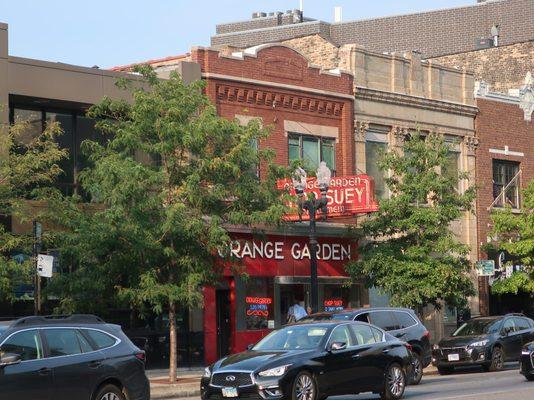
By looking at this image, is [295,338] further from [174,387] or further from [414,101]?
[414,101]

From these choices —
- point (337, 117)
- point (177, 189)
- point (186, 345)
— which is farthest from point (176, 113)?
point (337, 117)

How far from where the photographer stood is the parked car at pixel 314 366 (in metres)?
18.9

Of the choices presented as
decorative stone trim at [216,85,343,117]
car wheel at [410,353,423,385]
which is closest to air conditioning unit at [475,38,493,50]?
decorative stone trim at [216,85,343,117]

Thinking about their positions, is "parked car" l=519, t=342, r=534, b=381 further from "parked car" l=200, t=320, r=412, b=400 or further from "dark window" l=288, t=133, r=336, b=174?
"dark window" l=288, t=133, r=336, b=174

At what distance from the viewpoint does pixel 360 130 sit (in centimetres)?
4009

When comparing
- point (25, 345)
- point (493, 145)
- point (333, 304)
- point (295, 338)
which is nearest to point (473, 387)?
point (295, 338)

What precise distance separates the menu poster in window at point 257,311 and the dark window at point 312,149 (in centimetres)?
462

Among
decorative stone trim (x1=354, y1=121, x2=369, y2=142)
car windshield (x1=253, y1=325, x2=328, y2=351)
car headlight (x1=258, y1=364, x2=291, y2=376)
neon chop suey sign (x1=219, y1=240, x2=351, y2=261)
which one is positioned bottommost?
car headlight (x1=258, y1=364, x2=291, y2=376)

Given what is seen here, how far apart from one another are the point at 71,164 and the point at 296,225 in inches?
333

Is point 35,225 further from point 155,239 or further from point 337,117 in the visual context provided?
point 337,117

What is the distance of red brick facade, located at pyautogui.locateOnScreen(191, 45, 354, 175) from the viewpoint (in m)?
35.6

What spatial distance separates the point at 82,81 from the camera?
31.2 metres

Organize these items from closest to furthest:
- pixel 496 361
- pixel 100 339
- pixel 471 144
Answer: pixel 100 339
pixel 496 361
pixel 471 144

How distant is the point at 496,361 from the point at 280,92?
10842 mm
